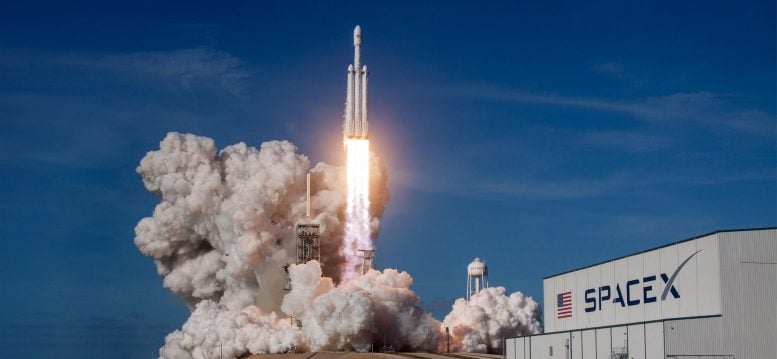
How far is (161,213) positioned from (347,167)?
65.3ft

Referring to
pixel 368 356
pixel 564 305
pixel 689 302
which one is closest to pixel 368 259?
pixel 368 356

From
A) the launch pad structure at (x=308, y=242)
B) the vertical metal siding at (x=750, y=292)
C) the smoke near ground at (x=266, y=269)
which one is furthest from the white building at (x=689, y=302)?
the launch pad structure at (x=308, y=242)

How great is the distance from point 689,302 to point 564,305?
1830cm

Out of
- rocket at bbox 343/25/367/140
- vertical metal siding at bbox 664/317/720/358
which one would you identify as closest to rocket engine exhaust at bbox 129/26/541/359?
rocket at bbox 343/25/367/140

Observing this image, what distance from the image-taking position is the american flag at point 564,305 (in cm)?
8988

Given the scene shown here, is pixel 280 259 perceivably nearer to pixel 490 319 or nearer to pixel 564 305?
pixel 490 319

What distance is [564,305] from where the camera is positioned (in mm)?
90875

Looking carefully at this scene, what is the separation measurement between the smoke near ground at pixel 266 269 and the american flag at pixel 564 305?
29.1 m

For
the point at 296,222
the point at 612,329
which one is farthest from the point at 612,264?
the point at 296,222

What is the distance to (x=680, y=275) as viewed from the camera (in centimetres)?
7456

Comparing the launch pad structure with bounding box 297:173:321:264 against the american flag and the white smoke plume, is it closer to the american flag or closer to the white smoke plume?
the white smoke plume

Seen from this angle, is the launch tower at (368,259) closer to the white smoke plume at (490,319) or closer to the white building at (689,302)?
the white smoke plume at (490,319)

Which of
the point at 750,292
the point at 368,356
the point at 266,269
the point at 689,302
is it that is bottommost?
the point at 368,356

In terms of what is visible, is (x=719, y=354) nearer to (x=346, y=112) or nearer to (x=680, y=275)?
(x=680, y=275)
